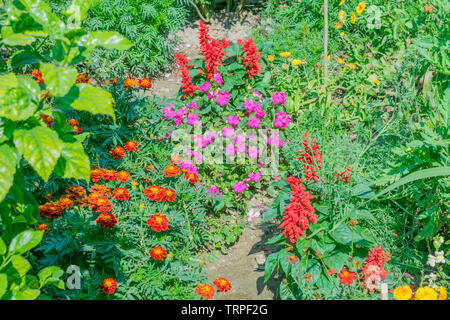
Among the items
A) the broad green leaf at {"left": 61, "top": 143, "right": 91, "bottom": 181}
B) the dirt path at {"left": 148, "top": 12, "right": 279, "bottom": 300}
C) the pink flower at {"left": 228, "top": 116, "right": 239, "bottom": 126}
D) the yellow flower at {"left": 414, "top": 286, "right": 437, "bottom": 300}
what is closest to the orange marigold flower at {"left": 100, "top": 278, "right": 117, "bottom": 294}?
the dirt path at {"left": 148, "top": 12, "right": 279, "bottom": 300}

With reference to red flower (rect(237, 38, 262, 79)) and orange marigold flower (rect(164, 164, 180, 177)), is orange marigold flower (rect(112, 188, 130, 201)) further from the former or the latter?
red flower (rect(237, 38, 262, 79))

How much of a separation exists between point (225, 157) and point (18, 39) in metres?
2.29

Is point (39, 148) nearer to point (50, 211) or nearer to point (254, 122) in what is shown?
point (50, 211)

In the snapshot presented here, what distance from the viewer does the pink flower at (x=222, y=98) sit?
364 centimetres

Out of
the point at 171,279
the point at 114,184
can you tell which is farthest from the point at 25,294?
the point at 114,184

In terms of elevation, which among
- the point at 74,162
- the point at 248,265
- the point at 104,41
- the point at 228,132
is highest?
the point at 104,41

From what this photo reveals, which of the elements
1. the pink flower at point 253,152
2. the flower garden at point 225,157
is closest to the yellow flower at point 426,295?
the flower garden at point 225,157

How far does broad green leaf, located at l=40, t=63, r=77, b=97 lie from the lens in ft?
4.10

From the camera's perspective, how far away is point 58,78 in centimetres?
127

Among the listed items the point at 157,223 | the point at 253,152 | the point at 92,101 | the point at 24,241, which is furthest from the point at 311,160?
the point at 24,241

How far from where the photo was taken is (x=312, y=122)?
12.1 ft

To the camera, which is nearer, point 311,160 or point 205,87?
point 311,160

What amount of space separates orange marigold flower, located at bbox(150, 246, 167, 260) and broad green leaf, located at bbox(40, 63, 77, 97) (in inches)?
58.4
